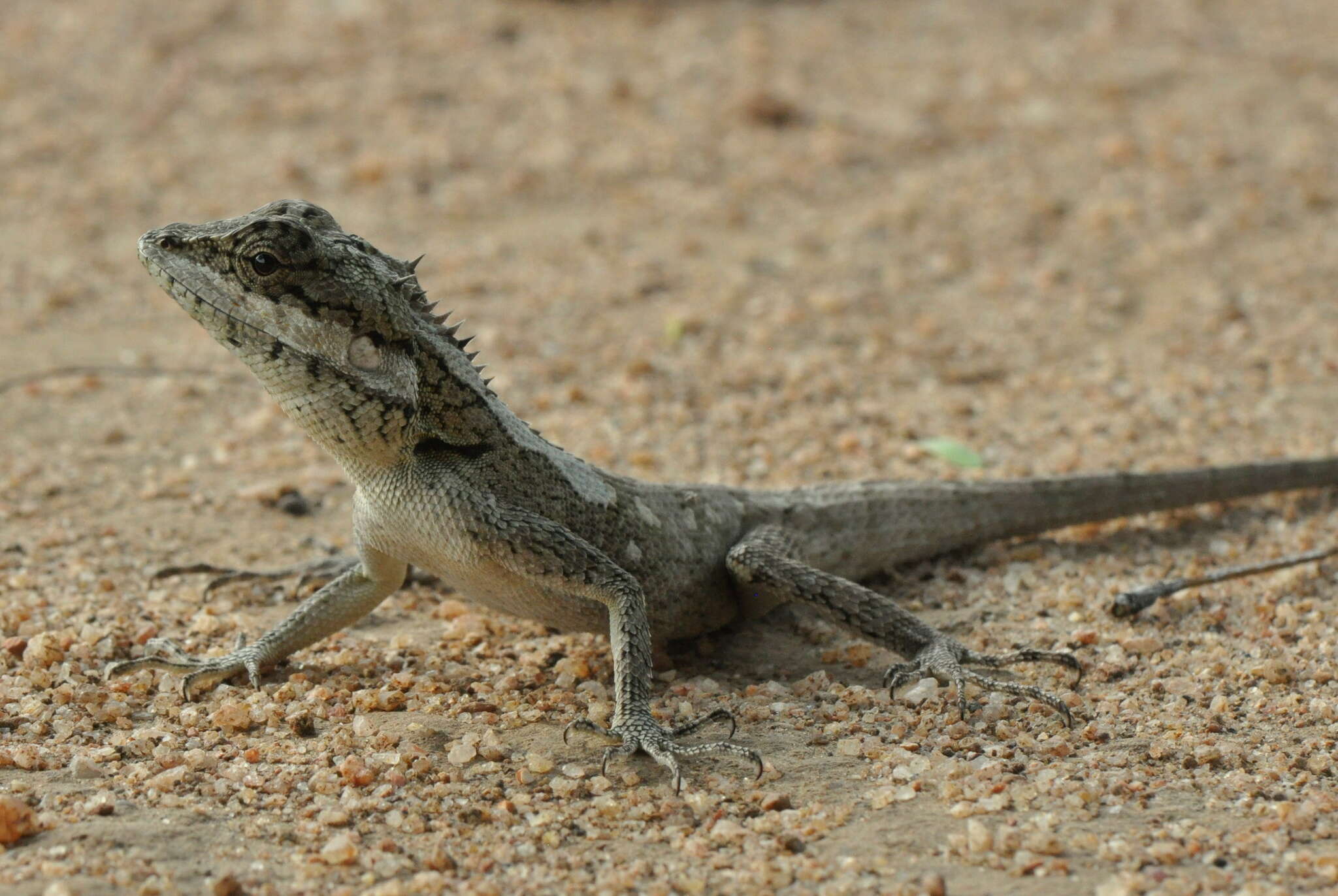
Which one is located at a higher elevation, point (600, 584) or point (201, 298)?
point (201, 298)

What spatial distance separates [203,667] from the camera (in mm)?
4340

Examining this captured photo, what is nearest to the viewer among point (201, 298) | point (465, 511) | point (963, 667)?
point (201, 298)

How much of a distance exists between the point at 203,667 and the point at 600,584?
4.24 feet

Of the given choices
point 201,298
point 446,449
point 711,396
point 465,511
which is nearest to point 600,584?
point 465,511

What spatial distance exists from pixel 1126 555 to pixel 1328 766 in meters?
1.65

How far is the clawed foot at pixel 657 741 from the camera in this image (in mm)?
3854

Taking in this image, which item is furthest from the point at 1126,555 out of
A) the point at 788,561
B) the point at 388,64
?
the point at 388,64

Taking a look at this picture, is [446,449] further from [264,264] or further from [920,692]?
[920,692]

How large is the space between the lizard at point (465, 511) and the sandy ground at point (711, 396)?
168 millimetres

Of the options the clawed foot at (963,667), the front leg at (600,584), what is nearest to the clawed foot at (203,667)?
the front leg at (600,584)

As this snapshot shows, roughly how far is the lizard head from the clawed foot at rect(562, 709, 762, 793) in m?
1.07

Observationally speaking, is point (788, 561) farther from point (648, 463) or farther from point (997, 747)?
point (648, 463)

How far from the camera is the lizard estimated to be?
4.05 meters

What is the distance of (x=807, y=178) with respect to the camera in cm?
964
